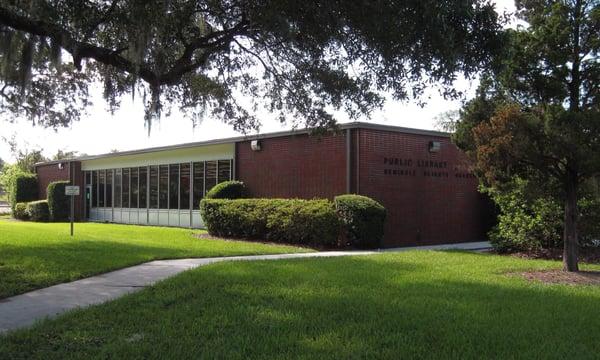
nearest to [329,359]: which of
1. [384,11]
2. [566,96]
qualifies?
[384,11]

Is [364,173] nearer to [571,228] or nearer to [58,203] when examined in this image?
[571,228]

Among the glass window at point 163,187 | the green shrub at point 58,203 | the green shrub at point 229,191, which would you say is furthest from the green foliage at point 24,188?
the green shrub at point 229,191

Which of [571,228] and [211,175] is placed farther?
[211,175]

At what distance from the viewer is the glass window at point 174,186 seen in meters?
28.2

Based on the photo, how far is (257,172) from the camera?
74.6 feet

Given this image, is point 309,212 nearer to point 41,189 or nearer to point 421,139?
point 421,139

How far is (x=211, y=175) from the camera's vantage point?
26.0 meters

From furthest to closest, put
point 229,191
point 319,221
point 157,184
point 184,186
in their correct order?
point 157,184, point 184,186, point 229,191, point 319,221

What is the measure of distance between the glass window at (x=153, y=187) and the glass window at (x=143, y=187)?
0.52m

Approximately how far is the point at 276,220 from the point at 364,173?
121 inches

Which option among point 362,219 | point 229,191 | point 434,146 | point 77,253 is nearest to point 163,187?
point 229,191

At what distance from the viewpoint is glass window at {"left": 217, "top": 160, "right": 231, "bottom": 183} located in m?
24.9

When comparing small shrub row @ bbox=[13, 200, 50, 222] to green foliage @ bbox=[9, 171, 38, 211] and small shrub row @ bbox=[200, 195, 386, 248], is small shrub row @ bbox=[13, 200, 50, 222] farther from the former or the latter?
small shrub row @ bbox=[200, 195, 386, 248]

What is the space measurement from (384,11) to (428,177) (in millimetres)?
12626
